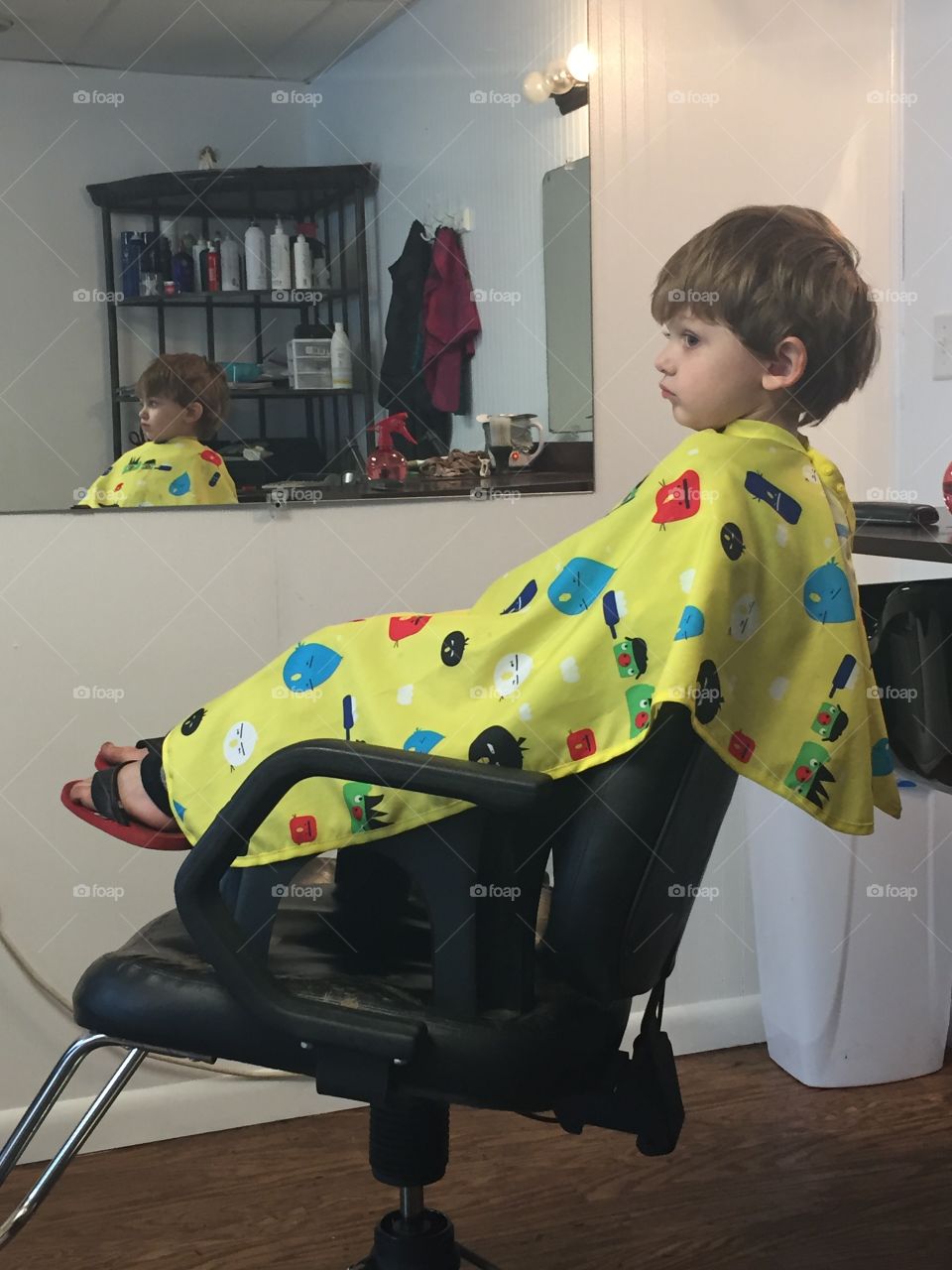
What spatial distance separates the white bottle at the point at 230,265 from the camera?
1931 millimetres

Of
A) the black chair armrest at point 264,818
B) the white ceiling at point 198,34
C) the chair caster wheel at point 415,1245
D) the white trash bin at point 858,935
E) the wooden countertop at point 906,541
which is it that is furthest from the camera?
the white trash bin at point 858,935

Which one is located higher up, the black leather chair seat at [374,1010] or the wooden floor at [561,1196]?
the black leather chair seat at [374,1010]

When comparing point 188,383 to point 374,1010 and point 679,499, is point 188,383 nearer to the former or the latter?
point 679,499

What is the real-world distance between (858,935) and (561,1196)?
66 centimetres

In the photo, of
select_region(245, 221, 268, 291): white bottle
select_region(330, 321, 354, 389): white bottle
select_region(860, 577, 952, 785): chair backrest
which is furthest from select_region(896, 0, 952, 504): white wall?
select_region(245, 221, 268, 291): white bottle

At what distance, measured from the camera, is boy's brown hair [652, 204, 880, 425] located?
1.41 meters

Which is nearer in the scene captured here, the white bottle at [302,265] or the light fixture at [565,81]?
the white bottle at [302,265]

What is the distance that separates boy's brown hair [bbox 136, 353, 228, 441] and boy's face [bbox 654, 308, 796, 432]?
0.77 meters

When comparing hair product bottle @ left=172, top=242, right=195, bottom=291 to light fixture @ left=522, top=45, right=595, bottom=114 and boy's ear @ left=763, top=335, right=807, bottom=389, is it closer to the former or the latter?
light fixture @ left=522, top=45, right=595, bottom=114

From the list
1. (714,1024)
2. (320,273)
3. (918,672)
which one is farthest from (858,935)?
(320,273)

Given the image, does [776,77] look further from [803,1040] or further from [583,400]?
[803,1040]

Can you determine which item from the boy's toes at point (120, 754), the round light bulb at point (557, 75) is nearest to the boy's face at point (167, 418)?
the boy's toes at point (120, 754)

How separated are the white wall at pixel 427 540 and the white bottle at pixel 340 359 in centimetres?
22

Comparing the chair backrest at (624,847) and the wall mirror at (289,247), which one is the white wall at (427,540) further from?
the chair backrest at (624,847)
